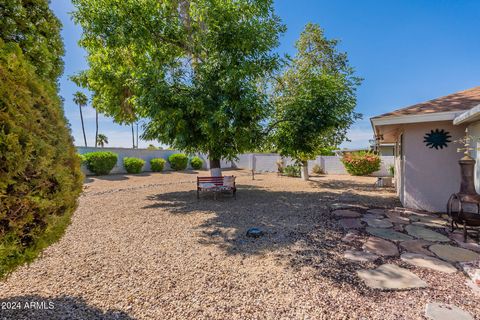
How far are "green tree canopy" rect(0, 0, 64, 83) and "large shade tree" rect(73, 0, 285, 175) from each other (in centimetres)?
390

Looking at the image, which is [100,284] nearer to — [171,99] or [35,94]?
[35,94]

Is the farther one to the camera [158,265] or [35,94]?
[158,265]

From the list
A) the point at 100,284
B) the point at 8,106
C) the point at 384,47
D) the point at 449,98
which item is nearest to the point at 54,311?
the point at 100,284

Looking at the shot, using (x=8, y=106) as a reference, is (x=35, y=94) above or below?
above

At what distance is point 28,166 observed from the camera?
1687 millimetres

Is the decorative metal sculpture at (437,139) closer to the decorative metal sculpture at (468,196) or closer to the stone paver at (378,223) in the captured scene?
the decorative metal sculpture at (468,196)

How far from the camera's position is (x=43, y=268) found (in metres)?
3.19

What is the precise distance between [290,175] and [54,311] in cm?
1544

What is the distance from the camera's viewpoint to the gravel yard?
2.30 metres

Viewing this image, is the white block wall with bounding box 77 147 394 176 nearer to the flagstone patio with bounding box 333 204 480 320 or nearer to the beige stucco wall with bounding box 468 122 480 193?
the flagstone patio with bounding box 333 204 480 320

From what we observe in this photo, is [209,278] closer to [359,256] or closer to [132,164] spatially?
[359,256]

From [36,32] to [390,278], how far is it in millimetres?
4803

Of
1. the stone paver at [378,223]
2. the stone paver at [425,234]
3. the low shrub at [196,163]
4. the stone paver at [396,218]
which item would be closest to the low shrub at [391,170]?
the stone paver at [396,218]

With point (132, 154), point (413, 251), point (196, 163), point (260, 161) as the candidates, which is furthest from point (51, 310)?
point (260, 161)
